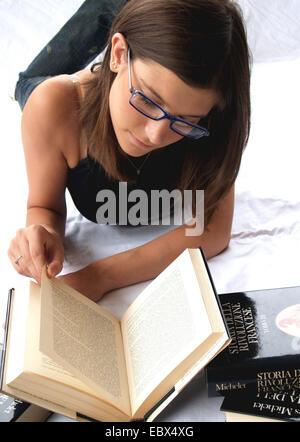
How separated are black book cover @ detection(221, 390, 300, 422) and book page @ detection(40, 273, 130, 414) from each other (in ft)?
0.44

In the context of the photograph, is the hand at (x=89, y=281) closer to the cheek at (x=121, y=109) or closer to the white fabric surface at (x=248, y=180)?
the white fabric surface at (x=248, y=180)

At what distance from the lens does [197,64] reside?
1.91ft

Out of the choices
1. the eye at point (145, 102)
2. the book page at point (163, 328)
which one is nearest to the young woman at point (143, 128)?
the eye at point (145, 102)

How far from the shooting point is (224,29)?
0.60 m

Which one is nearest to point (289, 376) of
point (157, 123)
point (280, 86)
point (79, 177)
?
point (157, 123)

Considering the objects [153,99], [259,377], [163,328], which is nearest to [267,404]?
[259,377]

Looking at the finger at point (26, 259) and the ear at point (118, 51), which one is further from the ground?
the ear at point (118, 51)

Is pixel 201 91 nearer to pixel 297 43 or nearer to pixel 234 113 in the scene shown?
pixel 234 113

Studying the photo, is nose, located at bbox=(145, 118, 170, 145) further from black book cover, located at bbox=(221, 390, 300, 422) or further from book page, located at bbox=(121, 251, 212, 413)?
black book cover, located at bbox=(221, 390, 300, 422)

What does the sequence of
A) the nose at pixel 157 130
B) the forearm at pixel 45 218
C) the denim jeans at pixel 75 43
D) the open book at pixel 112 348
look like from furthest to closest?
the denim jeans at pixel 75 43
the forearm at pixel 45 218
the nose at pixel 157 130
the open book at pixel 112 348

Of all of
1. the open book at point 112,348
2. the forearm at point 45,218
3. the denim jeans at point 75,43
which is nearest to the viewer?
the open book at point 112,348

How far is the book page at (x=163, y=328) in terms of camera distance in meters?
0.56

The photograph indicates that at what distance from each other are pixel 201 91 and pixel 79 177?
36 centimetres

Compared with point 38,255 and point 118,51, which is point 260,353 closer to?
point 38,255
